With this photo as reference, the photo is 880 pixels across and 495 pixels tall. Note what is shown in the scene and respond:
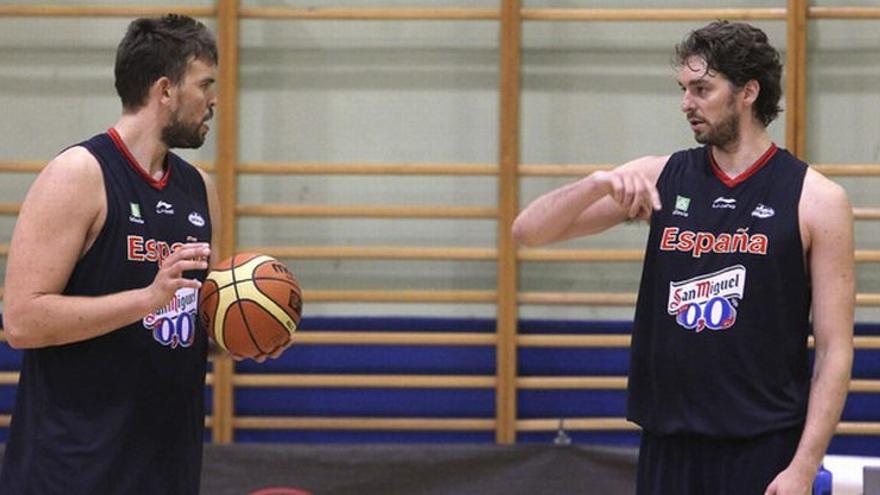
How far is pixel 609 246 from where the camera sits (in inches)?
243

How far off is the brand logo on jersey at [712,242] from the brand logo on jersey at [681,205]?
1.6 inches

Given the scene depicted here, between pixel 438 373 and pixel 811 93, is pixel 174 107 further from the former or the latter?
pixel 811 93

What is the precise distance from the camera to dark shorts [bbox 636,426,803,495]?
3.08m

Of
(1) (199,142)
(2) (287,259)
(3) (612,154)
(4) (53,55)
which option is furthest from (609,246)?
(1) (199,142)

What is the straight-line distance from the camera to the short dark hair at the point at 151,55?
10.4 ft

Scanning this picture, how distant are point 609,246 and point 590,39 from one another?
3.02 feet

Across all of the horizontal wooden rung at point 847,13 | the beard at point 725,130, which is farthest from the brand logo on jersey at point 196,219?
the horizontal wooden rung at point 847,13

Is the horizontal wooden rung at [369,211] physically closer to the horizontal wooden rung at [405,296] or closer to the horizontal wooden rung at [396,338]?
the horizontal wooden rung at [405,296]

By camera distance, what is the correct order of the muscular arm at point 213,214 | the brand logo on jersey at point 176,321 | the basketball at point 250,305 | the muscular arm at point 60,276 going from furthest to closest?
1. the muscular arm at point 213,214
2. the basketball at point 250,305
3. the brand logo on jersey at point 176,321
4. the muscular arm at point 60,276

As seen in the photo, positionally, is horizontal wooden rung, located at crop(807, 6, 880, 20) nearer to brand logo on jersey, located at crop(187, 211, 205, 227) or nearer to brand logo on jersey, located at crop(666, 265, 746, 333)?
brand logo on jersey, located at crop(666, 265, 746, 333)

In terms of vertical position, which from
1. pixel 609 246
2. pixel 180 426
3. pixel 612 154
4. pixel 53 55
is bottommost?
pixel 180 426

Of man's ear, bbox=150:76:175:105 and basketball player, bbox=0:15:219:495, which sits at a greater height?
man's ear, bbox=150:76:175:105

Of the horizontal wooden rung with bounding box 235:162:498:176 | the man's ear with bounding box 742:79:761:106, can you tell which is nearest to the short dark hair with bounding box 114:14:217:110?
the man's ear with bounding box 742:79:761:106

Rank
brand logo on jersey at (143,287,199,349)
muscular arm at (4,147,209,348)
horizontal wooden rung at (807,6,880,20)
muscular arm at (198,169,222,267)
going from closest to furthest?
A: muscular arm at (4,147,209,348)
brand logo on jersey at (143,287,199,349)
muscular arm at (198,169,222,267)
horizontal wooden rung at (807,6,880,20)
